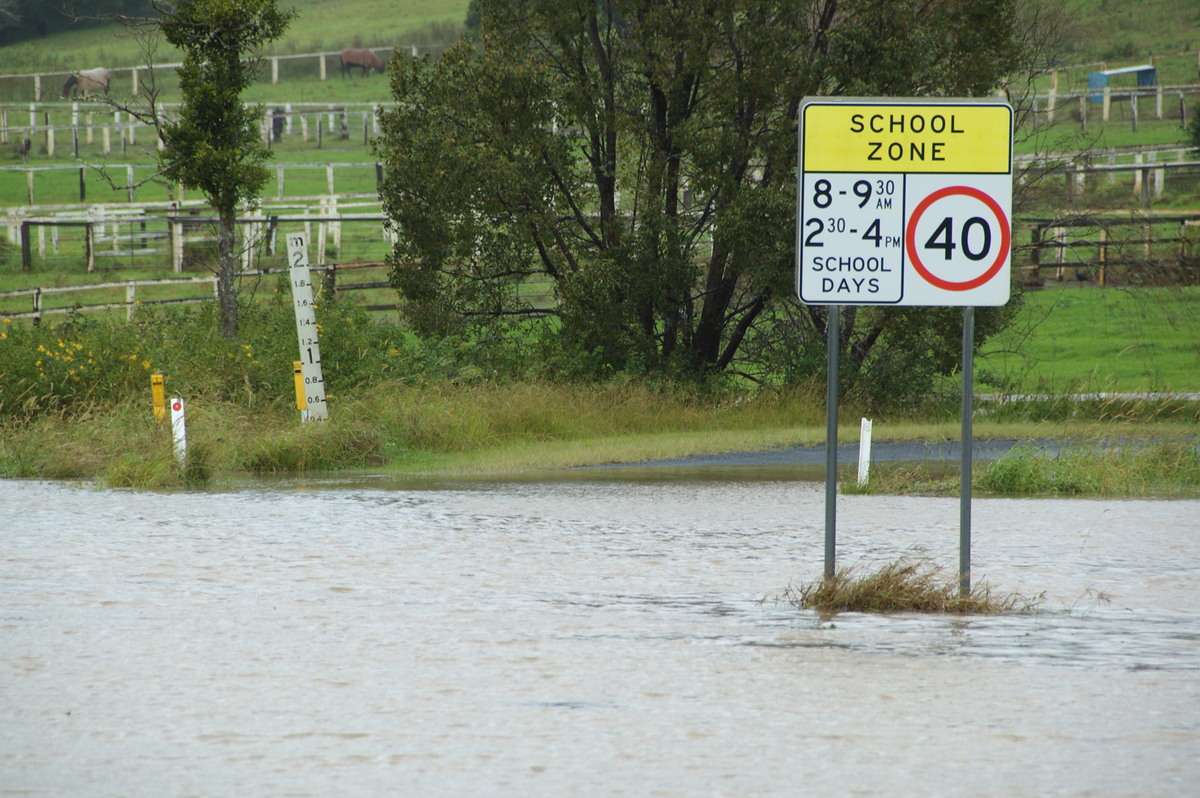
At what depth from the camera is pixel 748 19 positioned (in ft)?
80.2

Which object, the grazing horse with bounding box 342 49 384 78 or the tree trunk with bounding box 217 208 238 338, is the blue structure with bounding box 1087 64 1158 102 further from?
the tree trunk with bounding box 217 208 238 338

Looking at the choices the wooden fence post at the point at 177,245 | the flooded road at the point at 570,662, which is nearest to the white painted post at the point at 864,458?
the flooded road at the point at 570,662

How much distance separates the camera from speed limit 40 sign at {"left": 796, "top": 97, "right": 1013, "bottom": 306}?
28.6ft

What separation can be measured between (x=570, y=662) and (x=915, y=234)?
324cm

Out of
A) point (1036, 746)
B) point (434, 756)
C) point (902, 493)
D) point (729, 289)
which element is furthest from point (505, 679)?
point (729, 289)

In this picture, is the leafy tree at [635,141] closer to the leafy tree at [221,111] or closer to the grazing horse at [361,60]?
the leafy tree at [221,111]

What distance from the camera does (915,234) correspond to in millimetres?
8766

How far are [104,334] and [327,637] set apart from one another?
1567cm

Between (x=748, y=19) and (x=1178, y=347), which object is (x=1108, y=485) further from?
(x=1178, y=347)

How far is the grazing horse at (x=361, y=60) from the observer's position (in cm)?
7638

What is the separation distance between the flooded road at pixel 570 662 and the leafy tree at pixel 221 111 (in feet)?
36.4

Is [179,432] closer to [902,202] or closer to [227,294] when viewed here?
[227,294]

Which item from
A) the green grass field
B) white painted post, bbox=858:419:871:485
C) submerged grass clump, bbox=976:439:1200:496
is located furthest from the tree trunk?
the green grass field

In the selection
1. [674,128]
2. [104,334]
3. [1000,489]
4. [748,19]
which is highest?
[748,19]
